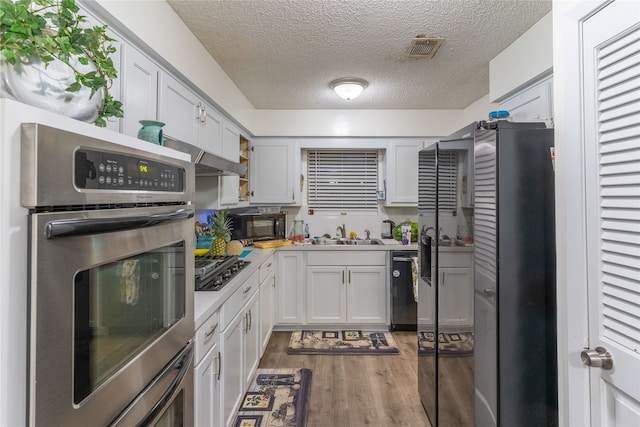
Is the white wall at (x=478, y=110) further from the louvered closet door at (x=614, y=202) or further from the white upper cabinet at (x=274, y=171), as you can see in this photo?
the louvered closet door at (x=614, y=202)

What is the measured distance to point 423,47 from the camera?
217 centimetres

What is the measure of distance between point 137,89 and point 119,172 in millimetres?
980

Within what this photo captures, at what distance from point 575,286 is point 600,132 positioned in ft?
1.55

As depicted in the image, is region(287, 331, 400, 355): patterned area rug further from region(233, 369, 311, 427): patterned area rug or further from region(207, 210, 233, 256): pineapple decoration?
region(207, 210, 233, 256): pineapple decoration

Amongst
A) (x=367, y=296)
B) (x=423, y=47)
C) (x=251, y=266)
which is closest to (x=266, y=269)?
(x=251, y=266)

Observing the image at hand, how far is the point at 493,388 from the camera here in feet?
4.33

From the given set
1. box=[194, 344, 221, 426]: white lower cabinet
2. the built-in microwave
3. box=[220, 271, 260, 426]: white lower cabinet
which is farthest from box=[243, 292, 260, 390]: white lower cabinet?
the built-in microwave

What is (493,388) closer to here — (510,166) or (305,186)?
(510,166)

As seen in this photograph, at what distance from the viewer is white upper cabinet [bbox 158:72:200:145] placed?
1.69m

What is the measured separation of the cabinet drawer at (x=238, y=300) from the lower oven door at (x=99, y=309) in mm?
617

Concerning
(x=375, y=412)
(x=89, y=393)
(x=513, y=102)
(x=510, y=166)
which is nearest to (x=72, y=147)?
(x=89, y=393)

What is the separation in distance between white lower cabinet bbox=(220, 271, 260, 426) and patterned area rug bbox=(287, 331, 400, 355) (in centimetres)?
68

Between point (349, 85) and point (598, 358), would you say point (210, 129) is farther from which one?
point (598, 358)

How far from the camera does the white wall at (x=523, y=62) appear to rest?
5.91 feet
